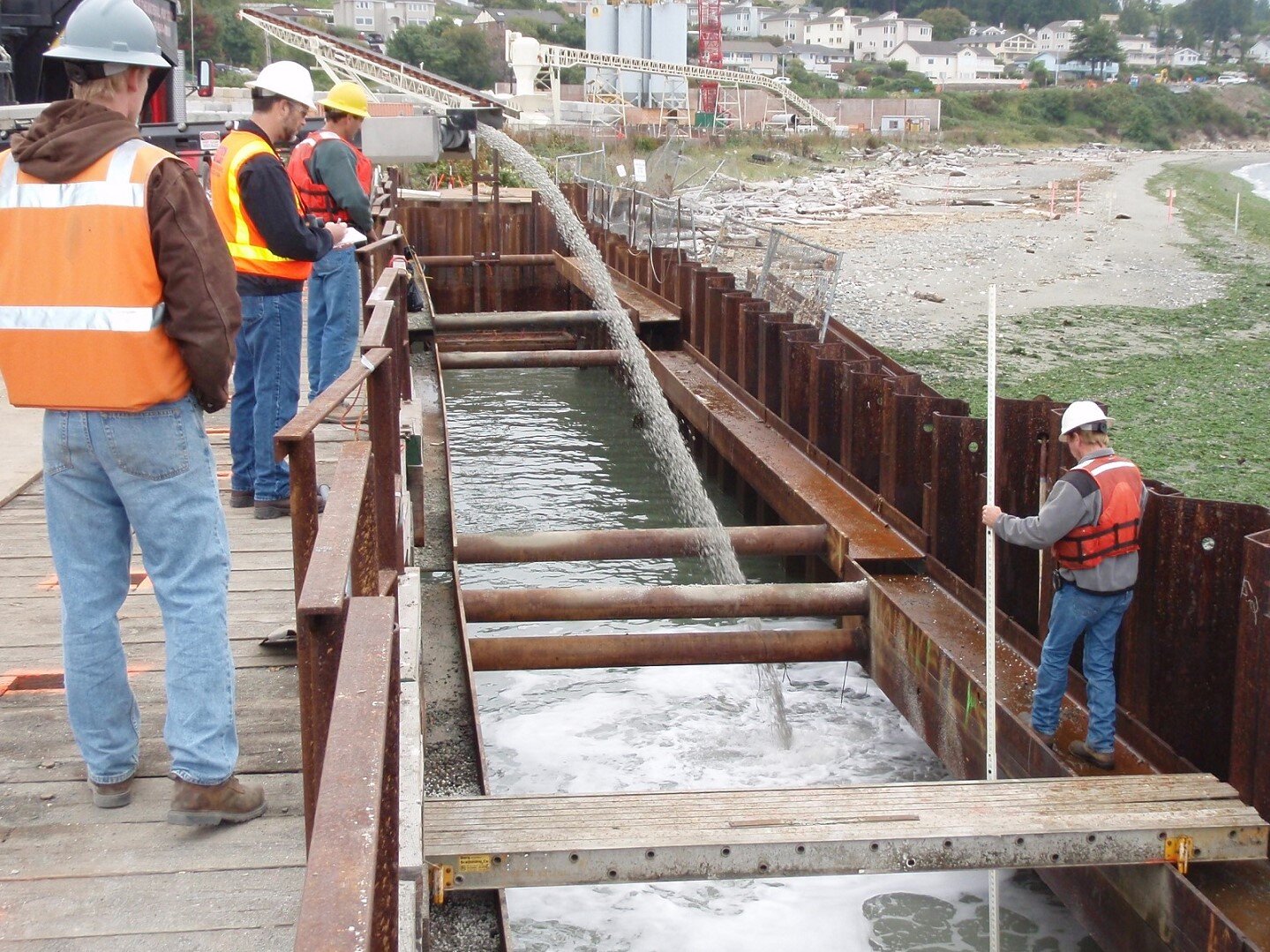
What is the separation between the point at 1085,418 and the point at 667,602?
2946 mm

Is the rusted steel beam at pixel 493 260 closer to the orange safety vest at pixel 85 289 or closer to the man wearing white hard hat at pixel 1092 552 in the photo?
the man wearing white hard hat at pixel 1092 552

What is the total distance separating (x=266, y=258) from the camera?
20.4ft

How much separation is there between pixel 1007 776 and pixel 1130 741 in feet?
1.99

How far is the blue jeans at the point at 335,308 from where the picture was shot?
25.6 ft

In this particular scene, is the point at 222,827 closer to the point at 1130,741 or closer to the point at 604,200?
the point at 1130,741

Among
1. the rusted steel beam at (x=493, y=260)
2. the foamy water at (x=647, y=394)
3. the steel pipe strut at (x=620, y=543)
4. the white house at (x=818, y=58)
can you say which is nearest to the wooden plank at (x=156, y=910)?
the steel pipe strut at (x=620, y=543)

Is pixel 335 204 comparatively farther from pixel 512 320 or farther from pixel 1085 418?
pixel 512 320

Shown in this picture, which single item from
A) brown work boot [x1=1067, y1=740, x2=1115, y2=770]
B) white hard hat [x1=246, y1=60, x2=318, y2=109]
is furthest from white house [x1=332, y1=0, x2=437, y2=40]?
brown work boot [x1=1067, y1=740, x2=1115, y2=770]

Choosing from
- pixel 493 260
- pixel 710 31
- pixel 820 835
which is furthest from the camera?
pixel 710 31

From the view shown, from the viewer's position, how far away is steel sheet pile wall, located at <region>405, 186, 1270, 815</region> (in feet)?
16.8

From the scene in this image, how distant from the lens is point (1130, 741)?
5887 mm

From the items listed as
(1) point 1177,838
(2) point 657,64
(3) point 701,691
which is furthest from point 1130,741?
(2) point 657,64

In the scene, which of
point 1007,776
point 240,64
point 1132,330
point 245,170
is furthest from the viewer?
point 240,64

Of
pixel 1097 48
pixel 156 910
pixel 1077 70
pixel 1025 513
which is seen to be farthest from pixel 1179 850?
pixel 1077 70
